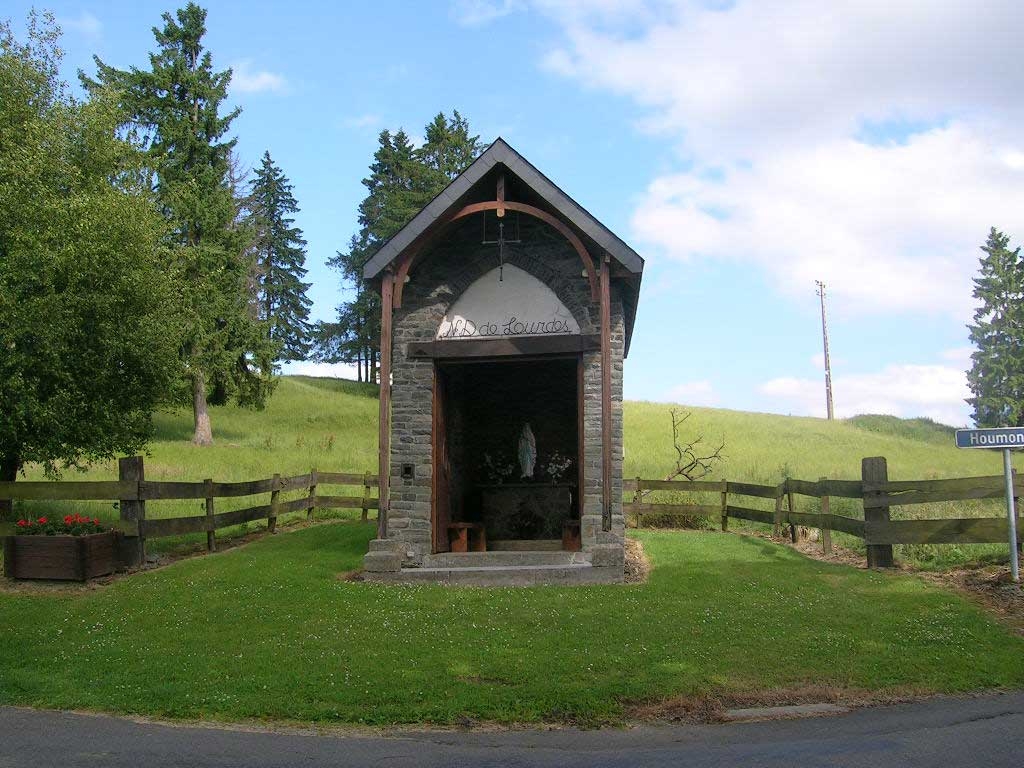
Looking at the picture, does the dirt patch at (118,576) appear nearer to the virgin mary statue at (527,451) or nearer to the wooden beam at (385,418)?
the wooden beam at (385,418)

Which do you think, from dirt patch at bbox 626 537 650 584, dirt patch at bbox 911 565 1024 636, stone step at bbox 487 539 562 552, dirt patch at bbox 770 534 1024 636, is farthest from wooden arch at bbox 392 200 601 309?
dirt patch at bbox 911 565 1024 636

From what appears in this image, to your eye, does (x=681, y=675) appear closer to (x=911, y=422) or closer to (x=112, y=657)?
(x=112, y=657)

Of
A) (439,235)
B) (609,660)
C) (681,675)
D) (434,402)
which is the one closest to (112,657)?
(609,660)

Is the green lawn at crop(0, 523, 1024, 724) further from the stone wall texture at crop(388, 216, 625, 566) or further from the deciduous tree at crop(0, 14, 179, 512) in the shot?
the deciduous tree at crop(0, 14, 179, 512)

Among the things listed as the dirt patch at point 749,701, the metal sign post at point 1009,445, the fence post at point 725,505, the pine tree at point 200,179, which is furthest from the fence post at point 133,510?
the pine tree at point 200,179

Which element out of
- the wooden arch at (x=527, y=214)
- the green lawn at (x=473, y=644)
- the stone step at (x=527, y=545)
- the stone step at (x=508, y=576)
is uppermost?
the wooden arch at (x=527, y=214)

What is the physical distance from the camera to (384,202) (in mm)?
49812

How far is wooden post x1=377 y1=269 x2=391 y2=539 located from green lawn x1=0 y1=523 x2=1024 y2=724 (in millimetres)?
1391

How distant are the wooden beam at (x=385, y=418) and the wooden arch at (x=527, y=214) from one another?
22 centimetres

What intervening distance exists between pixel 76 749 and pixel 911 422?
6030cm

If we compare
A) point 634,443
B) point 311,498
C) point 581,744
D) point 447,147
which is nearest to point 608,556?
point 581,744

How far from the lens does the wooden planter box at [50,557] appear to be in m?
12.5

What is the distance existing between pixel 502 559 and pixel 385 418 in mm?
2940

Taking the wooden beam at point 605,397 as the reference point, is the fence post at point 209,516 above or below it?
below
